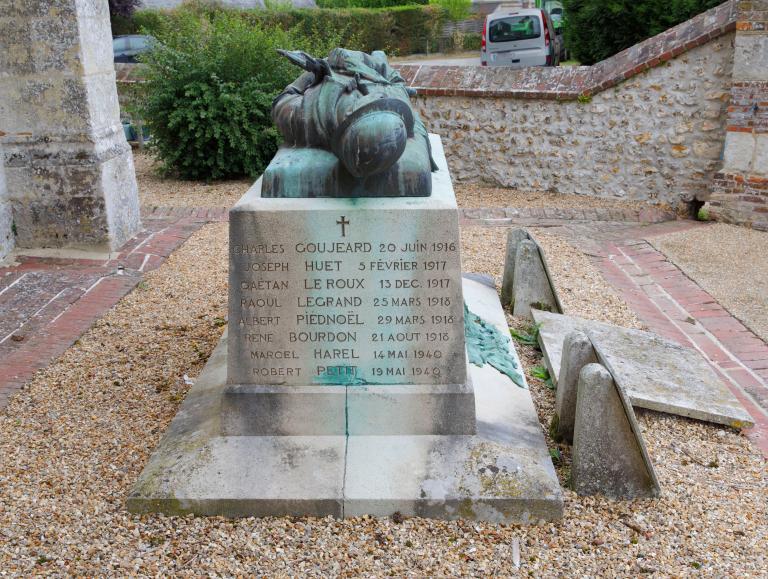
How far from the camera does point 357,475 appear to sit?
3.52m

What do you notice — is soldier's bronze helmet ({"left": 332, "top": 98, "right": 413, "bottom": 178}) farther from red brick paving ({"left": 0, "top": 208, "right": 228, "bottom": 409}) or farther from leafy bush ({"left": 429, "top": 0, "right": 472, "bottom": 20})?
leafy bush ({"left": 429, "top": 0, "right": 472, "bottom": 20})

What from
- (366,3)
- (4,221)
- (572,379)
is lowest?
(572,379)

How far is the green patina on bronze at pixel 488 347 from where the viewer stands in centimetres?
438

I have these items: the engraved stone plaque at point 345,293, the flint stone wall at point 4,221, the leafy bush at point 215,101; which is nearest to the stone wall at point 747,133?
the leafy bush at point 215,101

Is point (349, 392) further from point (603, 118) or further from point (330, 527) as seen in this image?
point (603, 118)

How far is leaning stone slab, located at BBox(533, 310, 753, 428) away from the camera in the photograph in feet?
14.2

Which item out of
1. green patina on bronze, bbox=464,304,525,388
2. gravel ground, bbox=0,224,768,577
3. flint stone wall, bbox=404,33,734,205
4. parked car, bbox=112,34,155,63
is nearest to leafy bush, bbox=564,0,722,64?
flint stone wall, bbox=404,33,734,205

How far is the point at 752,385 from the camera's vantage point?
4.91 m

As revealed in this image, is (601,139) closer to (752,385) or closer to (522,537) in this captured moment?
(752,385)

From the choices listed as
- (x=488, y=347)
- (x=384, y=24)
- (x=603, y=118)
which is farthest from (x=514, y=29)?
(x=488, y=347)

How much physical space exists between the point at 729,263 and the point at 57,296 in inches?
217

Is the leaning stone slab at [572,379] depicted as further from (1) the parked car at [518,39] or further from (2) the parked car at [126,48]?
(2) the parked car at [126,48]

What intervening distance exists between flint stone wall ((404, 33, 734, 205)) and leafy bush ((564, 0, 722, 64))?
235 inches

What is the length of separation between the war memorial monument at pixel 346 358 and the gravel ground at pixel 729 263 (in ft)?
9.72
